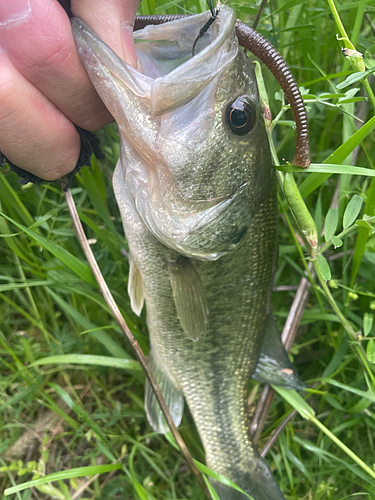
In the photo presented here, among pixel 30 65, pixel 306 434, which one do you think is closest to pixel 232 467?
pixel 306 434

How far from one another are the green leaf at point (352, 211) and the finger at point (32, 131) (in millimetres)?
1041

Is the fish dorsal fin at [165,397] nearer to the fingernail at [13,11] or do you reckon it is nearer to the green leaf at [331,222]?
the green leaf at [331,222]

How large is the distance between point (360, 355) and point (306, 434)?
78 cm

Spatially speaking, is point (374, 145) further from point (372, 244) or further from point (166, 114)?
point (166, 114)

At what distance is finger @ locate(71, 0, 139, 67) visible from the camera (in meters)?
1.01

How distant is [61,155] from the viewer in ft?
3.89

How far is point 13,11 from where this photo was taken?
2.93 feet

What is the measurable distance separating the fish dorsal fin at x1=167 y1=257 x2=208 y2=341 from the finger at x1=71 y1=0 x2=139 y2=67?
0.76m

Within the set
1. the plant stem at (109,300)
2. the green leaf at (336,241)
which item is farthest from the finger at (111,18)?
the green leaf at (336,241)

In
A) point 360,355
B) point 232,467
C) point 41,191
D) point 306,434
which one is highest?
point 41,191

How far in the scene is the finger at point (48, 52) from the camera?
91 cm

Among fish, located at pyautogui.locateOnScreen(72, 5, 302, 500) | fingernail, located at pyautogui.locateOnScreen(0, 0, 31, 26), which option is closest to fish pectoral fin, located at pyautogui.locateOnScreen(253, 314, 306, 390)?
fish, located at pyautogui.locateOnScreen(72, 5, 302, 500)

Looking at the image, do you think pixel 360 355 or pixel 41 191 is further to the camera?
pixel 41 191

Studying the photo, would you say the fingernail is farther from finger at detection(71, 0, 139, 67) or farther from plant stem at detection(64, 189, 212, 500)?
plant stem at detection(64, 189, 212, 500)
